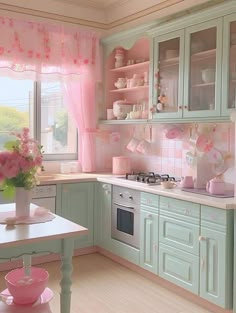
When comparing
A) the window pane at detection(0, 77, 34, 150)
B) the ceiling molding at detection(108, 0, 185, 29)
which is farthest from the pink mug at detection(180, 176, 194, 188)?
the window pane at detection(0, 77, 34, 150)

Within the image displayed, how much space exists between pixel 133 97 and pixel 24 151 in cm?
242

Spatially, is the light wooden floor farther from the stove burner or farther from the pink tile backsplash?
the pink tile backsplash

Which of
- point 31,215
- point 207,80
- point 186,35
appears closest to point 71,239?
point 31,215

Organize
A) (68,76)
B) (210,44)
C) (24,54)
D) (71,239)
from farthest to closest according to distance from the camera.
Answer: (68,76) → (24,54) → (210,44) → (71,239)

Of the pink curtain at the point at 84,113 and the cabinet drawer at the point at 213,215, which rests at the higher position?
the pink curtain at the point at 84,113

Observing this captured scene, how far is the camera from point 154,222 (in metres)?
3.26

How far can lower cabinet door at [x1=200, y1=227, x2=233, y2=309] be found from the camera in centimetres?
262

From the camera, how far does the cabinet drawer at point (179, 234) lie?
9.41 ft

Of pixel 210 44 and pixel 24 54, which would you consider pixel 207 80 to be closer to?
pixel 210 44

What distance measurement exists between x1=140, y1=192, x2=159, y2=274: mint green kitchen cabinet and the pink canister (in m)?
0.91

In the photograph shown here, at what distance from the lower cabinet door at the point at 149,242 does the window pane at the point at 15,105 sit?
5.74ft

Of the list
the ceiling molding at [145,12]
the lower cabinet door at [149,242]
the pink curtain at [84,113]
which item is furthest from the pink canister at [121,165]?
the ceiling molding at [145,12]

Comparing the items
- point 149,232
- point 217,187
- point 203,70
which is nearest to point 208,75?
point 203,70

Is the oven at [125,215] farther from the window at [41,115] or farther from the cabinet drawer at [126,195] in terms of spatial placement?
the window at [41,115]
